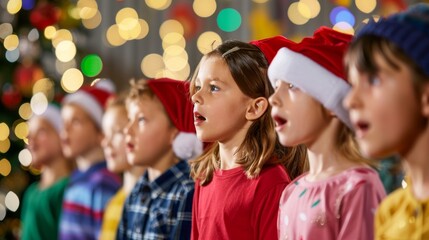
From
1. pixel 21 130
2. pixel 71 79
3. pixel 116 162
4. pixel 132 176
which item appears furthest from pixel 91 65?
pixel 132 176

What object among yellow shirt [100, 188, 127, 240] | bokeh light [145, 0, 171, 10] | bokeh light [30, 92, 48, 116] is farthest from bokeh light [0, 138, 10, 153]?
yellow shirt [100, 188, 127, 240]

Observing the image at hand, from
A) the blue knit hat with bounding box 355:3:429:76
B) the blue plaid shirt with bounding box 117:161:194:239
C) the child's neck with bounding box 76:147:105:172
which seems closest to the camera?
the blue knit hat with bounding box 355:3:429:76

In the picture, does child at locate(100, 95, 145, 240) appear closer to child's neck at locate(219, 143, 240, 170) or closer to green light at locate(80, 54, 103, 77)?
child's neck at locate(219, 143, 240, 170)

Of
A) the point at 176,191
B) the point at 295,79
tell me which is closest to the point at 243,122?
the point at 295,79

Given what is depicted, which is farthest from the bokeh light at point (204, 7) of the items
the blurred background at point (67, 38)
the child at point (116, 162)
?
the child at point (116, 162)

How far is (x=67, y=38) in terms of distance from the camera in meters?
6.71

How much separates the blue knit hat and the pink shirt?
1.73ft

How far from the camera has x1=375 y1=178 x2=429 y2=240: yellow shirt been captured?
1.97 metres

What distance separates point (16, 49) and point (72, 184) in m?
1.88

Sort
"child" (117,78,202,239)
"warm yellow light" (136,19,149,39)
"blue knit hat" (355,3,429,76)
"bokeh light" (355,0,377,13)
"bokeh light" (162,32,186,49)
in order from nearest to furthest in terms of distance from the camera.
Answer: "blue knit hat" (355,3,429,76)
"child" (117,78,202,239)
"bokeh light" (355,0,377,13)
"bokeh light" (162,32,186,49)
"warm yellow light" (136,19,149,39)

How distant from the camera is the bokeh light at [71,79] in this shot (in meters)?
6.77

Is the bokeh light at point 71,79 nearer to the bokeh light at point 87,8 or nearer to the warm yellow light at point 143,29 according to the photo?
the bokeh light at point 87,8

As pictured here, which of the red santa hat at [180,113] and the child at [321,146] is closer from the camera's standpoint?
the child at [321,146]

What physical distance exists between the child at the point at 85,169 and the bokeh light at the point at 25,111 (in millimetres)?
1335
